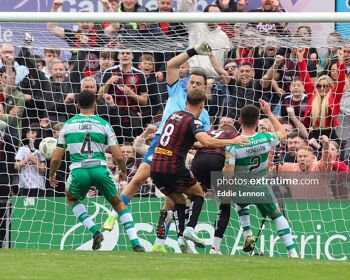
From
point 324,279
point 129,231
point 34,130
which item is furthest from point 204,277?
point 34,130

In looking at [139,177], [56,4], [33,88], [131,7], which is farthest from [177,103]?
[131,7]

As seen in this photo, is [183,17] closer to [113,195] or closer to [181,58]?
[181,58]

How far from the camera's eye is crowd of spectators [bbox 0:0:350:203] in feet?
54.5

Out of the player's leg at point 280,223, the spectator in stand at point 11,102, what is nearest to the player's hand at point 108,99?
the spectator in stand at point 11,102

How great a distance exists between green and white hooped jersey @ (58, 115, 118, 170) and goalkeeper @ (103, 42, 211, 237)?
34.5 inches

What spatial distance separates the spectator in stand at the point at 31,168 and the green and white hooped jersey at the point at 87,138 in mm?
2610

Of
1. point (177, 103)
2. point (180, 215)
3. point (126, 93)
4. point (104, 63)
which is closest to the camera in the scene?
point (180, 215)

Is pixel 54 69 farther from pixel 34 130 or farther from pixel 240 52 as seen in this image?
pixel 240 52

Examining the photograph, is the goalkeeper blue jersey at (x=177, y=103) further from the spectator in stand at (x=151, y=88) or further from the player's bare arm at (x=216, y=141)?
the spectator in stand at (x=151, y=88)

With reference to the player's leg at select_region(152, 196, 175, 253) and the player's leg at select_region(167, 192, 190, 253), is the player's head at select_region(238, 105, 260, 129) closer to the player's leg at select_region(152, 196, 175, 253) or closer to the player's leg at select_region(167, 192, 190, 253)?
the player's leg at select_region(167, 192, 190, 253)

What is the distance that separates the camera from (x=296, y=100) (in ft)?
56.0

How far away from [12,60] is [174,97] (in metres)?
3.34

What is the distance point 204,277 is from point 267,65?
684 cm

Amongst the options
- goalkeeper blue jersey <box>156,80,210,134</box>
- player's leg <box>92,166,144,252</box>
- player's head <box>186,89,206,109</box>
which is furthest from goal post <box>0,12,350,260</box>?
player's leg <box>92,166,144,252</box>
